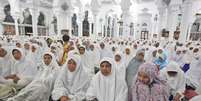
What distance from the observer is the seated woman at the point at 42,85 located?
2.20 metres

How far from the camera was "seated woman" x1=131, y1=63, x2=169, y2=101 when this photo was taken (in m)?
1.59

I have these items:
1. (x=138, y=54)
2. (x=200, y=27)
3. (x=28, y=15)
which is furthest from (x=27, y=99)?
(x=28, y=15)

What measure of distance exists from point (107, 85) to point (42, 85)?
2.98ft

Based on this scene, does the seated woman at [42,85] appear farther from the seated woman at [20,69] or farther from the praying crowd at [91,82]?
the seated woman at [20,69]

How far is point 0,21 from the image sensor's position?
31.8ft

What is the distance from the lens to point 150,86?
1630mm

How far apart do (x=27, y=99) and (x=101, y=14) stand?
14.6m

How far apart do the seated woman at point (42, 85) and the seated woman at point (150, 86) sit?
130 centimetres

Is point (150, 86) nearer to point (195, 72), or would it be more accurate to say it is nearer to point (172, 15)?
point (195, 72)

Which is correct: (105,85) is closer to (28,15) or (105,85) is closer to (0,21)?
(0,21)

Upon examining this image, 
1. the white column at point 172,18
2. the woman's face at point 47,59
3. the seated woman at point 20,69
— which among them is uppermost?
the white column at point 172,18

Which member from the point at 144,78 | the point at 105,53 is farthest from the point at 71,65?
the point at 105,53

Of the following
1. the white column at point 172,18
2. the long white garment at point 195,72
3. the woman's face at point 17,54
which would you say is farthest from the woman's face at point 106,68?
the white column at point 172,18

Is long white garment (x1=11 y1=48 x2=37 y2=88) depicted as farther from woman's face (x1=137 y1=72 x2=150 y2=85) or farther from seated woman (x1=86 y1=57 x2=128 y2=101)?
woman's face (x1=137 y1=72 x2=150 y2=85)
